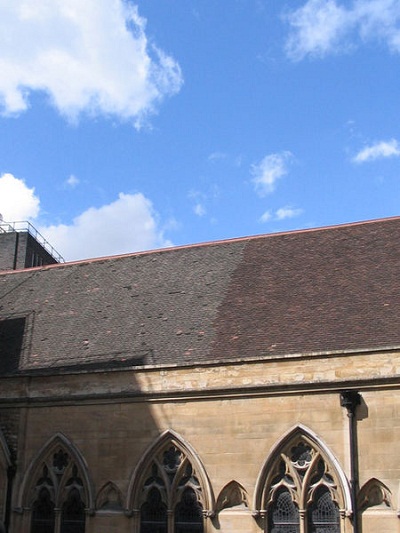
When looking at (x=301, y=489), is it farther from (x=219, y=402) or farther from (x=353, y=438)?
(x=219, y=402)

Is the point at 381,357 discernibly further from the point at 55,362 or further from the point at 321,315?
the point at 55,362

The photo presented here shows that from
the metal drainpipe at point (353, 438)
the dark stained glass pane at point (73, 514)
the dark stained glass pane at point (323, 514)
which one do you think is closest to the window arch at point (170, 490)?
the dark stained glass pane at point (73, 514)

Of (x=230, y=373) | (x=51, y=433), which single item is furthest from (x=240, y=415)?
(x=51, y=433)

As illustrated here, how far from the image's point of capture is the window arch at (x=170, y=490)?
1516 centimetres

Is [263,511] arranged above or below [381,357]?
below

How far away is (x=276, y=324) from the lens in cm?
1720

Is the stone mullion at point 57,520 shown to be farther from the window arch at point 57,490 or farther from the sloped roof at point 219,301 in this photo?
the sloped roof at point 219,301

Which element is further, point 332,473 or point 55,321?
point 55,321

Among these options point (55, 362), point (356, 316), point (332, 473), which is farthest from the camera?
point (55, 362)

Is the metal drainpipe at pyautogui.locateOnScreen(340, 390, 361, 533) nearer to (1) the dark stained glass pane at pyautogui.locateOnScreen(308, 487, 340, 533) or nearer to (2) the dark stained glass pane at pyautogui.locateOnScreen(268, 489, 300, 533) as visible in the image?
(1) the dark stained glass pane at pyautogui.locateOnScreen(308, 487, 340, 533)

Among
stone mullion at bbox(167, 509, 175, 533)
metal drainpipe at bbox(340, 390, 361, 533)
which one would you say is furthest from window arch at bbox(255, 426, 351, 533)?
stone mullion at bbox(167, 509, 175, 533)

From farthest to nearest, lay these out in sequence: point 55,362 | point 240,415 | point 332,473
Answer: point 55,362 → point 240,415 → point 332,473

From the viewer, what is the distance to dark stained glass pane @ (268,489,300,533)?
14.4m

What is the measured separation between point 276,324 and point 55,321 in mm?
6211
